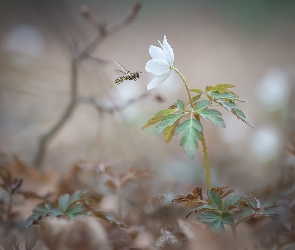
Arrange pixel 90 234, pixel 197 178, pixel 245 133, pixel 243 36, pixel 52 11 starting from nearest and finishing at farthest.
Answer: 1. pixel 90 234
2. pixel 197 178
3. pixel 245 133
4. pixel 52 11
5. pixel 243 36

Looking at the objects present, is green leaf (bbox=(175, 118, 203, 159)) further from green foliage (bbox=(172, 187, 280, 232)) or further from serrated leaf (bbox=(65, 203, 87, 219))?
serrated leaf (bbox=(65, 203, 87, 219))

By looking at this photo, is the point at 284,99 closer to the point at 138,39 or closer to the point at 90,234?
the point at 90,234

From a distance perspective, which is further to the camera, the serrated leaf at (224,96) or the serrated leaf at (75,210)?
the serrated leaf at (75,210)

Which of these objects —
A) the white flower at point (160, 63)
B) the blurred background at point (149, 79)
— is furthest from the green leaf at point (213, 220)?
the blurred background at point (149, 79)

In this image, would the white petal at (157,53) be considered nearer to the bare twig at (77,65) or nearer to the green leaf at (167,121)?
the green leaf at (167,121)

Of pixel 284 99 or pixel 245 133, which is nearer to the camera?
pixel 284 99

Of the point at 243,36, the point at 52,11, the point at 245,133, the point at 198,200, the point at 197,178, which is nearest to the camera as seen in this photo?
the point at 198,200

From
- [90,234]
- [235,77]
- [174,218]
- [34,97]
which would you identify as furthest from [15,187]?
[235,77]
